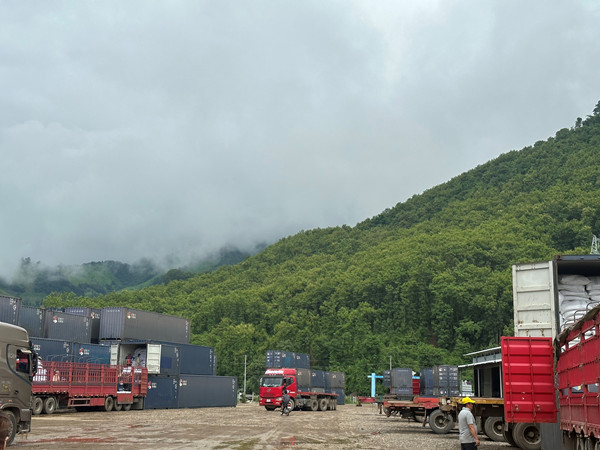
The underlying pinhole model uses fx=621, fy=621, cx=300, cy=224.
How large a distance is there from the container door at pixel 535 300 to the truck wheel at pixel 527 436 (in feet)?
8.35

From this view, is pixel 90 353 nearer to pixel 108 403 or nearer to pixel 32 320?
pixel 108 403

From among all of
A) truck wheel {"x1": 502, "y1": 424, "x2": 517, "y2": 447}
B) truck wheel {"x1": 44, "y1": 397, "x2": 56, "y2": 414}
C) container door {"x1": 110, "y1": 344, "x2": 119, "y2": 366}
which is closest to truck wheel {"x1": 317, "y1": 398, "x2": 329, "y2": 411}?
container door {"x1": 110, "y1": 344, "x2": 119, "y2": 366}

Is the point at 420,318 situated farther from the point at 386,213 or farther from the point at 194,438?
the point at 194,438

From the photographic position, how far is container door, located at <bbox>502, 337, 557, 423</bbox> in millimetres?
13789

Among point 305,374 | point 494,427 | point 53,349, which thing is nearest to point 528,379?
point 494,427

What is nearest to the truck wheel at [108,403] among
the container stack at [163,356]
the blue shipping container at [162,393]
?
the container stack at [163,356]

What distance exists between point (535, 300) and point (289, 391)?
2773 centimetres

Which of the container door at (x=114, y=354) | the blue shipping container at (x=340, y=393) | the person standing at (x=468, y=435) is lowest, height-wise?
the blue shipping container at (x=340, y=393)

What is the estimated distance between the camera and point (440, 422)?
76.7 feet

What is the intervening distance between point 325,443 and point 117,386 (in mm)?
21416

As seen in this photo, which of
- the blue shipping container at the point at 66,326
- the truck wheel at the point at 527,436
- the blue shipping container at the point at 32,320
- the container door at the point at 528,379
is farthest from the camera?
the blue shipping container at the point at 66,326

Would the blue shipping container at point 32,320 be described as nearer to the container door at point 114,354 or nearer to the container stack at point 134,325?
the container door at point 114,354

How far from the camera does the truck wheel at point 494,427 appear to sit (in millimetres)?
18812

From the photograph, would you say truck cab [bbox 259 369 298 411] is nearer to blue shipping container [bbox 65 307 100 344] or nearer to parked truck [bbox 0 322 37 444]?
blue shipping container [bbox 65 307 100 344]
